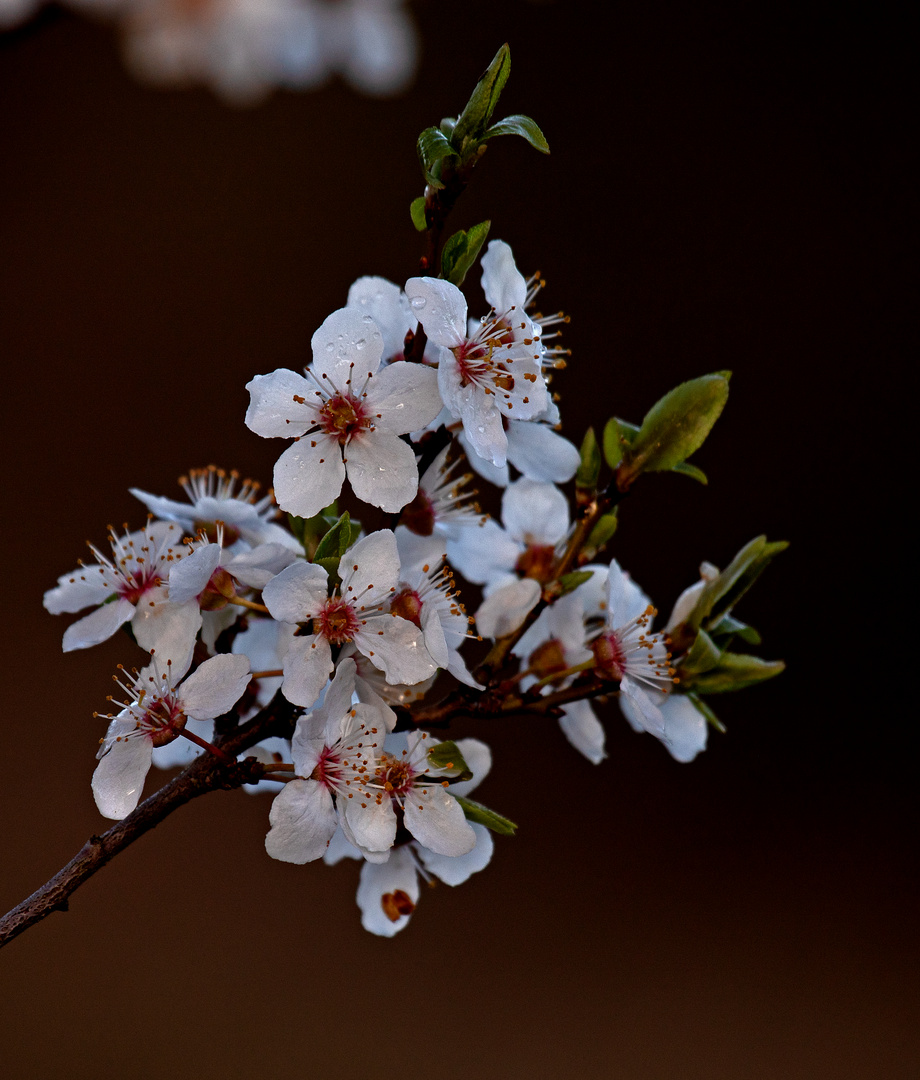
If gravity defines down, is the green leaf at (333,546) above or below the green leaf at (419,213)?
below

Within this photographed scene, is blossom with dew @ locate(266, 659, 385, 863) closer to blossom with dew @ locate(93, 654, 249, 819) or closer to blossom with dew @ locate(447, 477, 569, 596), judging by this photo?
blossom with dew @ locate(93, 654, 249, 819)

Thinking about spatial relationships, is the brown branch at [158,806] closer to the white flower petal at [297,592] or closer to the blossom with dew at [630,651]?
the white flower petal at [297,592]

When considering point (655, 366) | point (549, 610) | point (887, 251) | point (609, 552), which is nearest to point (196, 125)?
point (655, 366)

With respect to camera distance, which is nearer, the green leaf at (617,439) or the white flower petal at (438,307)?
the white flower petal at (438,307)

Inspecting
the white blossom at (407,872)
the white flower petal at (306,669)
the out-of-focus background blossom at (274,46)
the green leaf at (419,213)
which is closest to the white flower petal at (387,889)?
the white blossom at (407,872)

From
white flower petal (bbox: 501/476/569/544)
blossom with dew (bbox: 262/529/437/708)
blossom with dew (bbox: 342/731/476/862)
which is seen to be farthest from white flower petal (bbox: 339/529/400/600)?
white flower petal (bbox: 501/476/569/544)

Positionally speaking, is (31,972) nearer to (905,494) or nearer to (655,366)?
(655,366)
